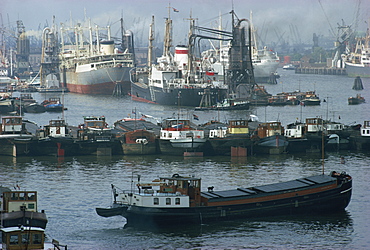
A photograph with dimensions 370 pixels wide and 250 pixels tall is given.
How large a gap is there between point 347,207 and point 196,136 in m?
23.4

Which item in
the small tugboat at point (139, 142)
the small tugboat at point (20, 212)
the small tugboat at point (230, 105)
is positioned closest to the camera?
the small tugboat at point (20, 212)

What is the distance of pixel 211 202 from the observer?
41.5 metres

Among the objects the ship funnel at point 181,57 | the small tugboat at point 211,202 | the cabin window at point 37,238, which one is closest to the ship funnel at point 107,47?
the ship funnel at point 181,57

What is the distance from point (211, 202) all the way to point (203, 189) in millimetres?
8722

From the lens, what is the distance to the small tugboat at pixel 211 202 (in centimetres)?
4072

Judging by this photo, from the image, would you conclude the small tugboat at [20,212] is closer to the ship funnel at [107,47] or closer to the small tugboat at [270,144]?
the small tugboat at [270,144]

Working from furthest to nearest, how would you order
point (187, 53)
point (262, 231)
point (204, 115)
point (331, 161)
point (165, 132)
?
1. point (187, 53)
2. point (204, 115)
3. point (165, 132)
4. point (331, 161)
5. point (262, 231)

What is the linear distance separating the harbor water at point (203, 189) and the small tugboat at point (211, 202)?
520 millimetres

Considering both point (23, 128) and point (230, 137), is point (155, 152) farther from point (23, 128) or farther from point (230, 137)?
point (23, 128)

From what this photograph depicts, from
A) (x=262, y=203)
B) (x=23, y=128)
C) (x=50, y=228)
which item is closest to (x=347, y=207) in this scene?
(x=262, y=203)

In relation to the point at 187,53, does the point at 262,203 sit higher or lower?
lower

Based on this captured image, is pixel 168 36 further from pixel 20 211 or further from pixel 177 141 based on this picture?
pixel 20 211

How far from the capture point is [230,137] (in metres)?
67.2

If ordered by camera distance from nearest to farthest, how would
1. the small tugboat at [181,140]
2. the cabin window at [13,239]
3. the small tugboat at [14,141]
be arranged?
the cabin window at [13,239] < the small tugboat at [14,141] < the small tugboat at [181,140]
